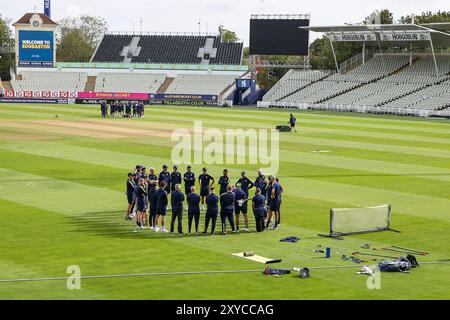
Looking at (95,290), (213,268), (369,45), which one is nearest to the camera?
(95,290)

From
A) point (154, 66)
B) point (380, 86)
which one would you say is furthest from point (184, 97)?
point (380, 86)

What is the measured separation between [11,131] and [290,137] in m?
18.7

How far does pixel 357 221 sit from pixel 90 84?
8380cm

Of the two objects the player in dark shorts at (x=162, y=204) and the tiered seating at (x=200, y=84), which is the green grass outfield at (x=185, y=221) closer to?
the player in dark shorts at (x=162, y=204)

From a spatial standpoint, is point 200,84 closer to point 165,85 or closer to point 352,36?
point 165,85

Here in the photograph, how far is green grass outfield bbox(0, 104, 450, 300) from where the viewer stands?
1616 cm

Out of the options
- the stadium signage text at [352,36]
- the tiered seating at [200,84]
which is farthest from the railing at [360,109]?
the stadium signage text at [352,36]

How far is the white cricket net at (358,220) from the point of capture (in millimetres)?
21506

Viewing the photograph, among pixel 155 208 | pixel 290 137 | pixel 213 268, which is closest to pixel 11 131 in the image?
pixel 290 137

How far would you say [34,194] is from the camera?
2750 cm

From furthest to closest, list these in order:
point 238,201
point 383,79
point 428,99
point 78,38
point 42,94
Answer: point 78,38
point 42,94
point 383,79
point 428,99
point 238,201

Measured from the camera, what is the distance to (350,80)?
92.9 meters
